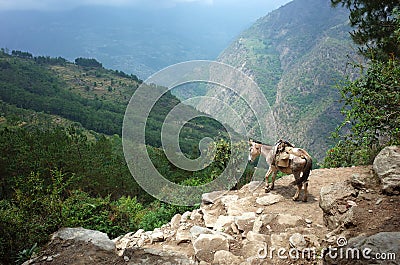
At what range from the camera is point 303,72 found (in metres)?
110

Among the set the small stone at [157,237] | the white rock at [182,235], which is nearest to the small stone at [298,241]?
the white rock at [182,235]

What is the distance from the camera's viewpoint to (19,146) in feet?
72.1

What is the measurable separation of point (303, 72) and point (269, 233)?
113m

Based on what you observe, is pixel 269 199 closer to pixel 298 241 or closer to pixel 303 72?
pixel 298 241

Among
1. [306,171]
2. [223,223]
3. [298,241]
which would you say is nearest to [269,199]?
[306,171]

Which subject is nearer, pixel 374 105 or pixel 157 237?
pixel 157 237

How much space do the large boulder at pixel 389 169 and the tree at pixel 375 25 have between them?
4566 millimetres

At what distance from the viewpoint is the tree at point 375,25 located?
31.4ft

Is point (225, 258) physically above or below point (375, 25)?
below

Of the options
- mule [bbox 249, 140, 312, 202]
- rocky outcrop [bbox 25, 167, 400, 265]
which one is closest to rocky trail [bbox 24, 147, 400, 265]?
rocky outcrop [bbox 25, 167, 400, 265]

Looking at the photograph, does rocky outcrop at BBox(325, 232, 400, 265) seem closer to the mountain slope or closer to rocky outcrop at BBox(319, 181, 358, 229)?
rocky outcrop at BBox(319, 181, 358, 229)

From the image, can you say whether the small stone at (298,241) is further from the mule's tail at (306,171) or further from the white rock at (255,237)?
the mule's tail at (306,171)

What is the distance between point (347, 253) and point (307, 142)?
72.9 metres

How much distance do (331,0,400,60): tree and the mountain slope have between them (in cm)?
576
